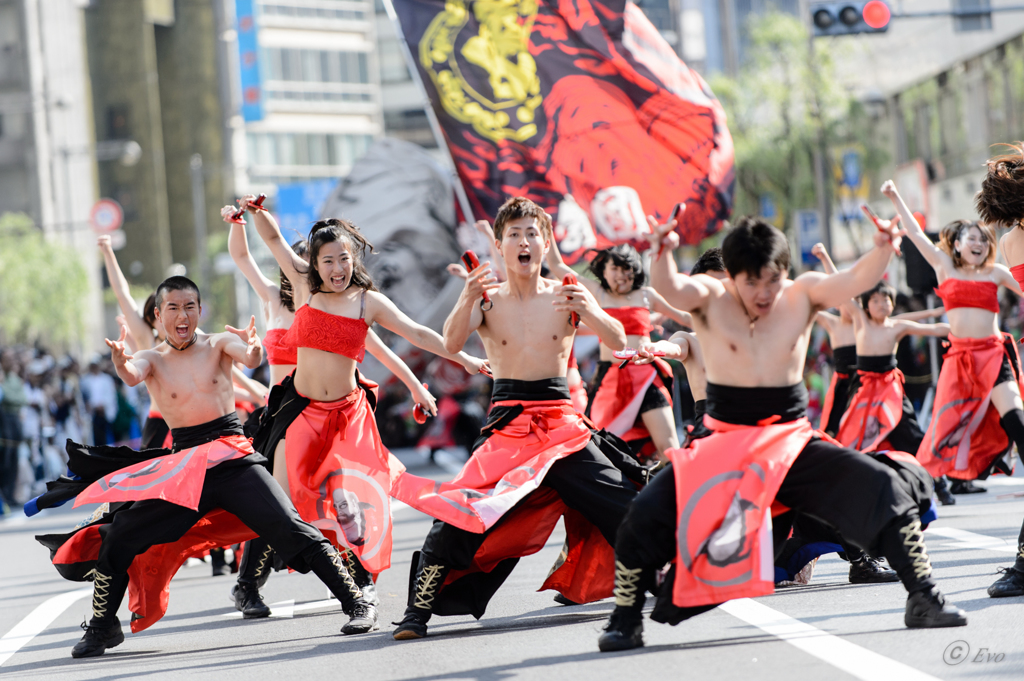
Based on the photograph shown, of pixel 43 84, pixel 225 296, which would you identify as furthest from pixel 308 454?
pixel 225 296

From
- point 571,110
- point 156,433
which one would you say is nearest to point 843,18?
point 571,110

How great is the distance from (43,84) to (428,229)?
47011mm

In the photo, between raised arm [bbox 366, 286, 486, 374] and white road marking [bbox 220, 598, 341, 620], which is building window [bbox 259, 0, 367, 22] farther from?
raised arm [bbox 366, 286, 486, 374]

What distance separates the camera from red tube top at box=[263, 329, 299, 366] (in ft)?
28.4

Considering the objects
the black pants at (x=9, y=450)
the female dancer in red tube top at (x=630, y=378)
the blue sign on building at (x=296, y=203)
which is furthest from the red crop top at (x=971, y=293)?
the blue sign on building at (x=296, y=203)

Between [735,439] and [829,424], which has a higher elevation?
[735,439]

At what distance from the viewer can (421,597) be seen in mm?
6789

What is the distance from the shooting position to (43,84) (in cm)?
6172

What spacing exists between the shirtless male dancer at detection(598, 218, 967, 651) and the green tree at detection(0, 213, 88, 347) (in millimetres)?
51010

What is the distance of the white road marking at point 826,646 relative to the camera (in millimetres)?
5059

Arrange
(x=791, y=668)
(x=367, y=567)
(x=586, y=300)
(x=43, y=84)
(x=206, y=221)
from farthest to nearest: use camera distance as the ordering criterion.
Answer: (x=206, y=221) < (x=43, y=84) < (x=367, y=567) < (x=586, y=300) < (x=791, y=668)

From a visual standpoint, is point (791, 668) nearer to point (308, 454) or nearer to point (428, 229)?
point (308, 454)

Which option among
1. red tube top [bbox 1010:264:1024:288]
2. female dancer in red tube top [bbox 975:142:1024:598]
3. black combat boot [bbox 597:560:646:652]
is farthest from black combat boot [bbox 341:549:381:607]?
red tube top [bbox 1010:264:1024:288]

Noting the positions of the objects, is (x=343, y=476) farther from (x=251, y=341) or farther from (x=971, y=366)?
(x=971, y=366)
